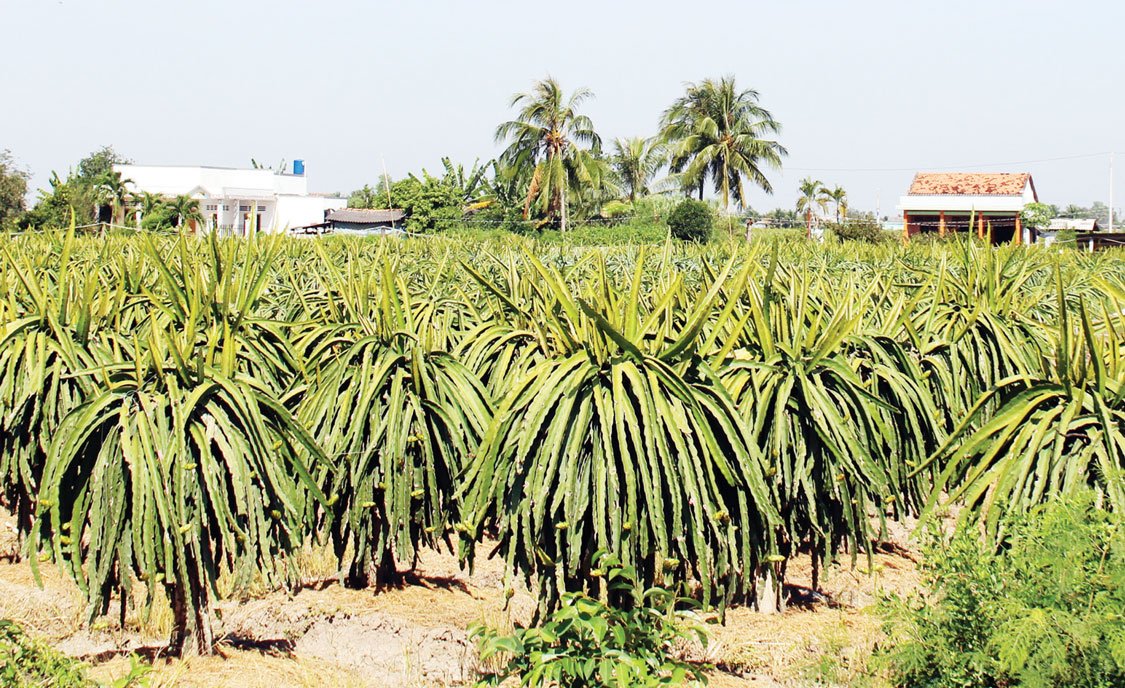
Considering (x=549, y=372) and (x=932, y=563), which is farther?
(x=549, y=372)

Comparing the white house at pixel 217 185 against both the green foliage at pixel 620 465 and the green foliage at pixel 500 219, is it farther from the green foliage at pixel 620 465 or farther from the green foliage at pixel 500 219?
the green foliage at pixel 620 465

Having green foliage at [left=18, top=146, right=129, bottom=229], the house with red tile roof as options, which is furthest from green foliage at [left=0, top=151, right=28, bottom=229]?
the house with red tile roof

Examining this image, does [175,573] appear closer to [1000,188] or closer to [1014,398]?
[1014,398]

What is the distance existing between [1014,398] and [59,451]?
A: 4.59 m

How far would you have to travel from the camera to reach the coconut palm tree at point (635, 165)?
2452 inches

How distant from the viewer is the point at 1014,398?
207 inches

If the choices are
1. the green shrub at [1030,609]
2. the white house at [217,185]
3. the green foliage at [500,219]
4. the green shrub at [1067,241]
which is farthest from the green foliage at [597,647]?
the white house at [217,185]

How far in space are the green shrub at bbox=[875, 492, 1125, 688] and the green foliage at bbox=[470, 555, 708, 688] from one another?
103 cm

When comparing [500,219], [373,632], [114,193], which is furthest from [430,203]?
[373,632]

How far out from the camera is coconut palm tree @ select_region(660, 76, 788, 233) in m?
54.0

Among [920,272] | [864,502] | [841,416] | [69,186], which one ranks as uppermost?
[69,186]

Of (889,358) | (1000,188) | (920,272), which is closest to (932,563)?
(889,358)

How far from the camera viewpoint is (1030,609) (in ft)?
13.6

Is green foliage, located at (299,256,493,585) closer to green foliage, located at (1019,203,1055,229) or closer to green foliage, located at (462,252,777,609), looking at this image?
green foliage, located at (462,252,777,609)
